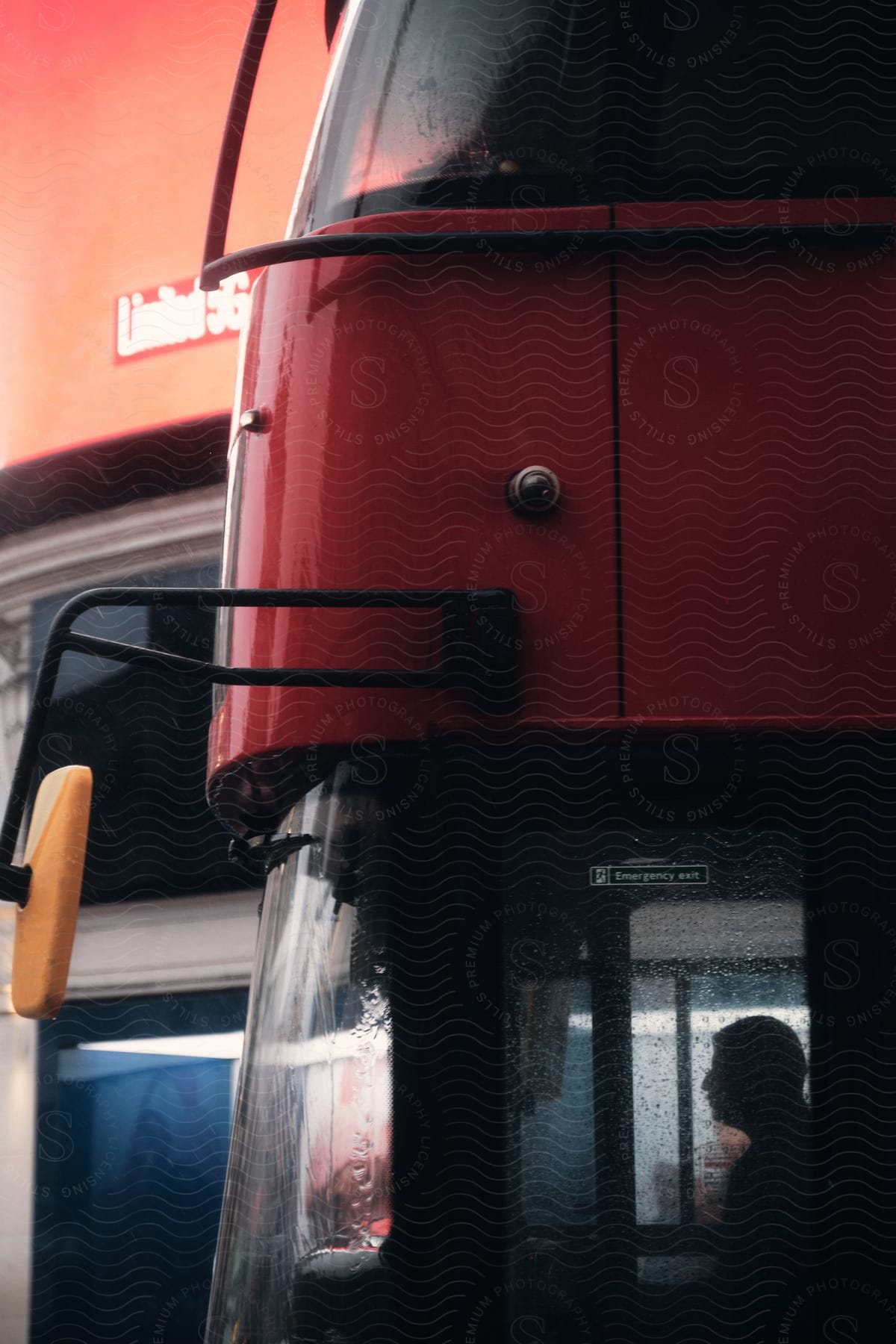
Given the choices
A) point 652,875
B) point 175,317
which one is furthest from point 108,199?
point 652,875

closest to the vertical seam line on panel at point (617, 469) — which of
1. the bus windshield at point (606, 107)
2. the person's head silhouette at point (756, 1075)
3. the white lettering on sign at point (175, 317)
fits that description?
the bus windshield at point (606, 107)

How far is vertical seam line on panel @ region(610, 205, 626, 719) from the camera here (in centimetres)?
172

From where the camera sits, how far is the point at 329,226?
1.92 meters

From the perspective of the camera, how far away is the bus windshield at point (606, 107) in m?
1.93

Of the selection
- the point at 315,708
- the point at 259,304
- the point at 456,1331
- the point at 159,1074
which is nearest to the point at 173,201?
the point at 159,1074

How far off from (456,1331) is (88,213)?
5374mm

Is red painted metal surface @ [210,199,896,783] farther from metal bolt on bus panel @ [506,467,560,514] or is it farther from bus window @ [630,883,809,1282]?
bus window @ [630,883,809,1282]

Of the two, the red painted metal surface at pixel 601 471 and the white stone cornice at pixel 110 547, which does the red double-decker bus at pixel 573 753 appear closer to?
the red painted metal surface at pixel 601 471

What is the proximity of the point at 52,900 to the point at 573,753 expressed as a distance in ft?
1.99

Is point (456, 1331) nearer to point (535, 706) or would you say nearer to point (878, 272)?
point (535, 706)

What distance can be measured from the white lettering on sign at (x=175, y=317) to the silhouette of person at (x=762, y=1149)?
4.57m

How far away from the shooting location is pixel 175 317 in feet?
19.4

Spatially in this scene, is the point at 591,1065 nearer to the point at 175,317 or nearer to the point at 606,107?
the point at 606,107

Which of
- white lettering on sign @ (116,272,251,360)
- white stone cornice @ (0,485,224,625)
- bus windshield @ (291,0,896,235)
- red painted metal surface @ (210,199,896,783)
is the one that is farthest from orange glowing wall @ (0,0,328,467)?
red painted metal surface @ (210,199,896,783)
